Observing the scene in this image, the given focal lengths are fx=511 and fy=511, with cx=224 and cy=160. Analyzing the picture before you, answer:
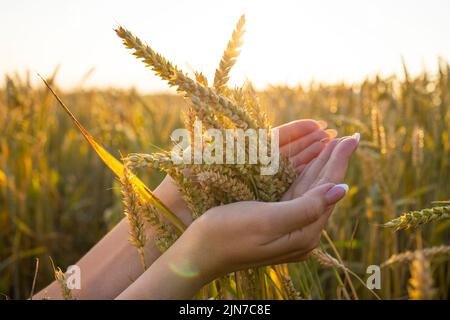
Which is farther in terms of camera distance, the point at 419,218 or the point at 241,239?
the point at 241,239

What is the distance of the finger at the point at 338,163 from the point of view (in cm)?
99

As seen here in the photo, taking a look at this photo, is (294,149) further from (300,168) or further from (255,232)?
(255,232)

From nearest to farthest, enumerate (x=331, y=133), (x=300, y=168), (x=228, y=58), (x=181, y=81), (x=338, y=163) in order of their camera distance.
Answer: (x=181, y=81)
(x=228, y=58)
(x=338, y=163)
(x=300, y=168)
(x=331, y=133)

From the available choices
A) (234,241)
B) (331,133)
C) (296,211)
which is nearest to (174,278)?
(234,241)

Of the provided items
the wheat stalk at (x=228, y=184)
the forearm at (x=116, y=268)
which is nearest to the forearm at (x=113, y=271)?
the forearm at (x=116, y=268)

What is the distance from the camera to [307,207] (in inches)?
34.3

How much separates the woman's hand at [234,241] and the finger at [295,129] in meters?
0.33

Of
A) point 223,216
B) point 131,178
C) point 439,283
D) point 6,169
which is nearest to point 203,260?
point 223,216

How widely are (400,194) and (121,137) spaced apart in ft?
4.81

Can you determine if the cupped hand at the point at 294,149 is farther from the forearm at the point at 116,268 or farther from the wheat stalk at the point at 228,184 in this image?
the wheat stalk at the point at 228,184

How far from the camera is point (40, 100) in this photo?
256 centimetres

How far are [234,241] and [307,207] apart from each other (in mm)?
142

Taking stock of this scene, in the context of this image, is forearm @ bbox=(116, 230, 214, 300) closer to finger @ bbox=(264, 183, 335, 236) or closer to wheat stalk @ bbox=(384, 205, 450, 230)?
finger @ bbox=(264, 183, 335, 236)
